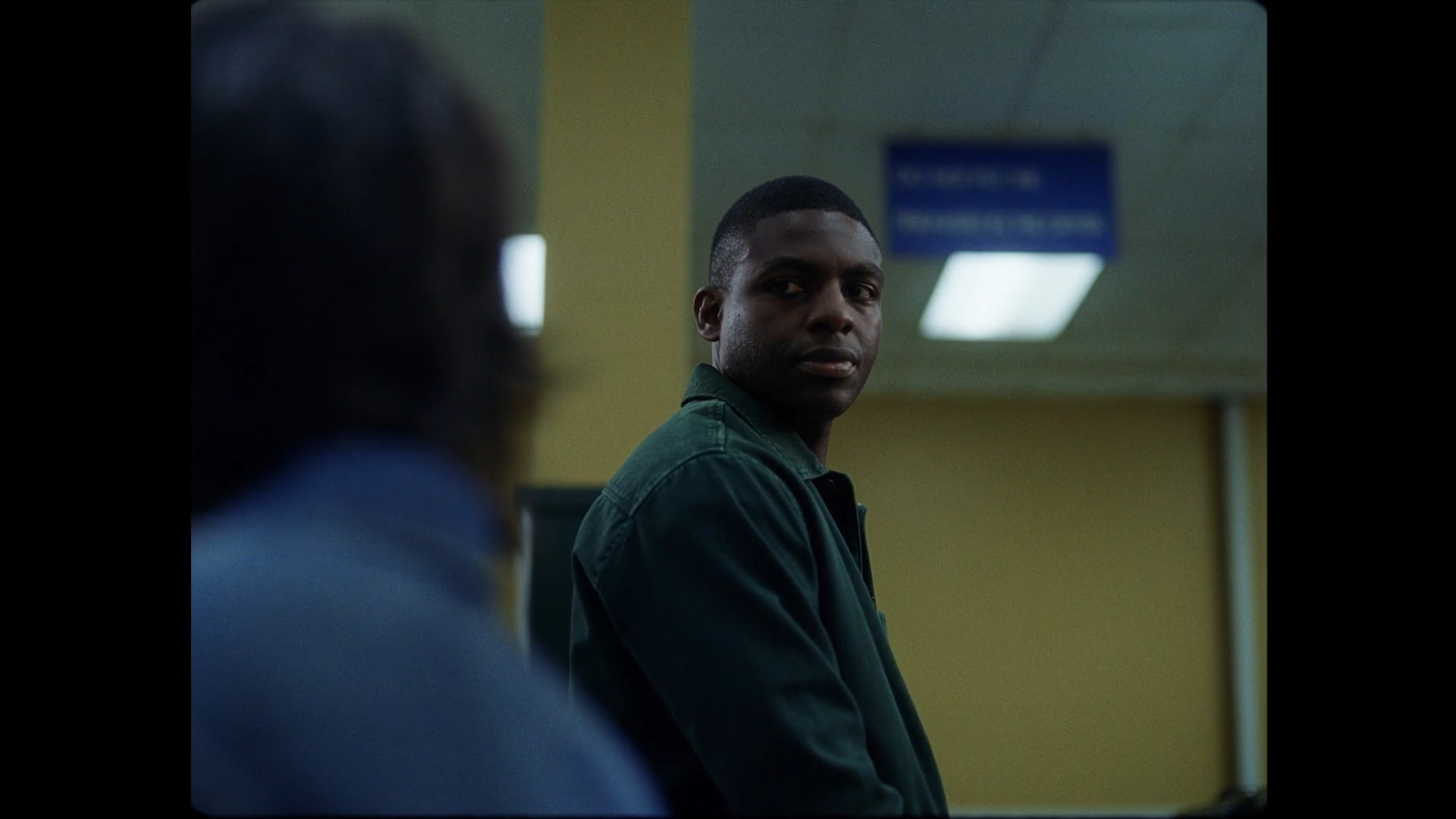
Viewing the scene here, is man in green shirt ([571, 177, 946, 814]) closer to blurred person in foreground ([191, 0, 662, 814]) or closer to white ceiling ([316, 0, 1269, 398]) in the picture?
blurred person in foreground ([191, 0, 662, 814])

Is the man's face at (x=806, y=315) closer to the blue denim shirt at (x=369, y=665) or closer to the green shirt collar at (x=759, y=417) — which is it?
the green shirt collar at (x=759, y=417)

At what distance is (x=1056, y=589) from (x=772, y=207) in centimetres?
571

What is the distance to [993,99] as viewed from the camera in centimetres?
415

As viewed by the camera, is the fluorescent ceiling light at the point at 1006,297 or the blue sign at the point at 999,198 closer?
the blue sign at the point at 999,198

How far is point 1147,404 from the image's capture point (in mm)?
6742

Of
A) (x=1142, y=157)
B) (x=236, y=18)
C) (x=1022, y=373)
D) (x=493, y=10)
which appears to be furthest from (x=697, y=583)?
(x=1022, y=373)

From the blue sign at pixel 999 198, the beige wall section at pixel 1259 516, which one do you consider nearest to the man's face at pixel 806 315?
the blue sign at pixel 999 198

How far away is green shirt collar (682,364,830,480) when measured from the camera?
1.22 meters

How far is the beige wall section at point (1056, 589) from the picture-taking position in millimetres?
6430

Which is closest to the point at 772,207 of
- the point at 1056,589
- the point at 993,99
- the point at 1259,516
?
the point at 993,99

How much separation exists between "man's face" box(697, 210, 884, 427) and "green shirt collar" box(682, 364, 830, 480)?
27 millimetres

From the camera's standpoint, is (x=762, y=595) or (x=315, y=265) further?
(x=762, y=595)

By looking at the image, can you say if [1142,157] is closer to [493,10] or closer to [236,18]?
[493,10]

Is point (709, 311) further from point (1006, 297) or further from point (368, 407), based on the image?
point (1006, 297)
